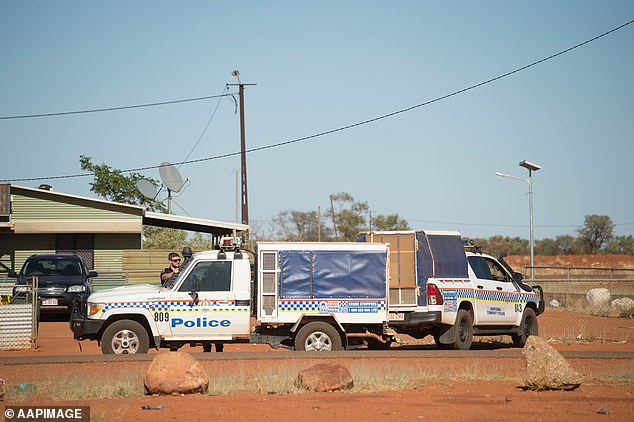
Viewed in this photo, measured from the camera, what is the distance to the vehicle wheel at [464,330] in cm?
1775

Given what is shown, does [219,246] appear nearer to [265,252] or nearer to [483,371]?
[265,252]

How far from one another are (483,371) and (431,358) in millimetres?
890

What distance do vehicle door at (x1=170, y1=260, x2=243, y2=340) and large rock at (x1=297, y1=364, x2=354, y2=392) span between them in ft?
10.5

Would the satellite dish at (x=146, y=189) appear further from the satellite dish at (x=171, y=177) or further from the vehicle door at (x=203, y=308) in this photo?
the vehicle door at (x=203, y=308)

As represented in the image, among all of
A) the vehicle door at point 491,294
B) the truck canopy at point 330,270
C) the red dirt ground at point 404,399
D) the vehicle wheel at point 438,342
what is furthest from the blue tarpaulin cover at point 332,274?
the vehicle door at point 491,294

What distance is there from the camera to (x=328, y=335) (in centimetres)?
1598

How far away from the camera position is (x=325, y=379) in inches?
499

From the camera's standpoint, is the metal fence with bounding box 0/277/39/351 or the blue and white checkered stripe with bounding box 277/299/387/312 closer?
the blue and white checkered stripe with bounding box 277/299/387/312

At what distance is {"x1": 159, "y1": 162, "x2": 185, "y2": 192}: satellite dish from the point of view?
40.7 m

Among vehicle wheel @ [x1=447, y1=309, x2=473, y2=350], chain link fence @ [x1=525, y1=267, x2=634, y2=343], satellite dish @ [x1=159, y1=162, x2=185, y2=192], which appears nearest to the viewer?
vehicle wheel @ [x1=447, y1=309, x2=473, y2=350]

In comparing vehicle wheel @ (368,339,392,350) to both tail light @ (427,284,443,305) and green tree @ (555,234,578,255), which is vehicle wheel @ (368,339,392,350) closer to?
tail light @ (427,284,443,305)

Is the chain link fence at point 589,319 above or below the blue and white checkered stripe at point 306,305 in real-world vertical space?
below

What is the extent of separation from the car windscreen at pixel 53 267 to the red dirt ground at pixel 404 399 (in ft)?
43.5

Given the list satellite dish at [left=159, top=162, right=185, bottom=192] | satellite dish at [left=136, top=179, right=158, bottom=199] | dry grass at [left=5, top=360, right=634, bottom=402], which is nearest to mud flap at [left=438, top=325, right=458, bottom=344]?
dry grass at [left=5, top=360, right=634, bottom=402]
